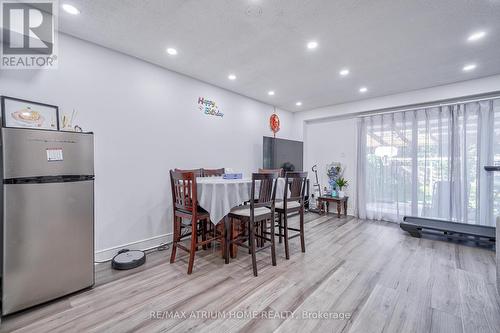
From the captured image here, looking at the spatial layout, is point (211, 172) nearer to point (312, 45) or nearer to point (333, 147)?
point (312, 45)

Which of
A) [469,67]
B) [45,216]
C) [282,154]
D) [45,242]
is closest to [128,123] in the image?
[45,216]

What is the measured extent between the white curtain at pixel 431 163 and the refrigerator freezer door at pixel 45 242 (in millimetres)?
4920

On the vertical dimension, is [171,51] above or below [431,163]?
above

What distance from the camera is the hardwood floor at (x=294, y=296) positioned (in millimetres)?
1564

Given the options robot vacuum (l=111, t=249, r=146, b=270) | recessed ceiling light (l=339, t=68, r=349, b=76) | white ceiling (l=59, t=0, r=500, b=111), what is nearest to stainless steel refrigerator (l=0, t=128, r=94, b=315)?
robot vacuum (l=111, t=249, r=146, b=270)

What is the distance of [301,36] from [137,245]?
3.30m

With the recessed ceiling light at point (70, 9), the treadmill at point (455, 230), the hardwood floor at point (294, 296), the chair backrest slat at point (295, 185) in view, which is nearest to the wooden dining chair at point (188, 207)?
the hardwood floor at point (294, 296)

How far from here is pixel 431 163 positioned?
4047 millimetres

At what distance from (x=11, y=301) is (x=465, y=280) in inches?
158

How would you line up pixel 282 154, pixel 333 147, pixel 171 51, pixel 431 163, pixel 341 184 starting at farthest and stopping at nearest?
pixel 333 147, pixel 341 184, pixel 282 154, pixel 431 163, pixel 171 51

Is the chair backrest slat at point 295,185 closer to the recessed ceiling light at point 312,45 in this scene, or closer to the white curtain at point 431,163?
the recessed ceiling light at point 312,45

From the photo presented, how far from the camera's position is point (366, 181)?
479cm

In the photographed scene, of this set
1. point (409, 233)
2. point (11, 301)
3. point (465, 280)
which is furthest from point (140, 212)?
point (409, 233)

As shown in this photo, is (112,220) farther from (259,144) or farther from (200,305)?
(259,144)
